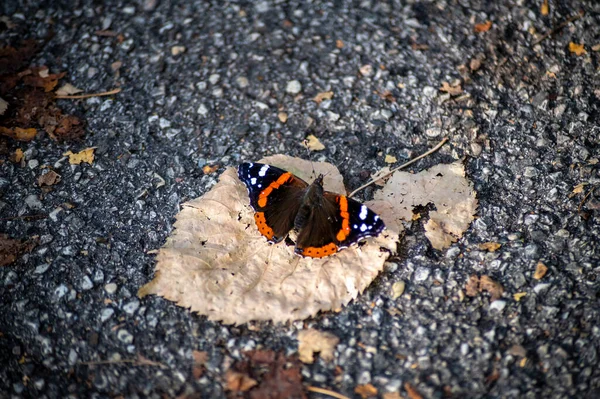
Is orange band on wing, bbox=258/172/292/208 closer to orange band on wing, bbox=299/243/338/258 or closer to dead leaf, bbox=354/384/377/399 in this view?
orange band on wing, bbox=299/243/338/258

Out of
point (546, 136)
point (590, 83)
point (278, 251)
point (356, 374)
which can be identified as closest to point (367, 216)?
point (278, 251)

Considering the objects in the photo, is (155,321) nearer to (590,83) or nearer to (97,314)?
(97,314)

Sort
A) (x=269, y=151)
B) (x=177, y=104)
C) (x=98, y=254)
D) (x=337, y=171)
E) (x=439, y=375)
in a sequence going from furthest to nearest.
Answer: (x=177, y=104) < (x=269, y=151) < (x=337, y=171) < (x=98, y=254) < (x=439, y=375)

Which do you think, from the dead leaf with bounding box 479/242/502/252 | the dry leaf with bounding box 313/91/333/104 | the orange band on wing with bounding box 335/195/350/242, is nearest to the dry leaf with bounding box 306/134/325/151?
the dry leaf with bounding box 313/91/333/104

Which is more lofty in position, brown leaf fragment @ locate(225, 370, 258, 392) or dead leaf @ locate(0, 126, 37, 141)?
dead leaf @ locate(0, 126, 37, 141)

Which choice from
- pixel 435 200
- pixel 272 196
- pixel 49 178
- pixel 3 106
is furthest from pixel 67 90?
pixel 435 200
